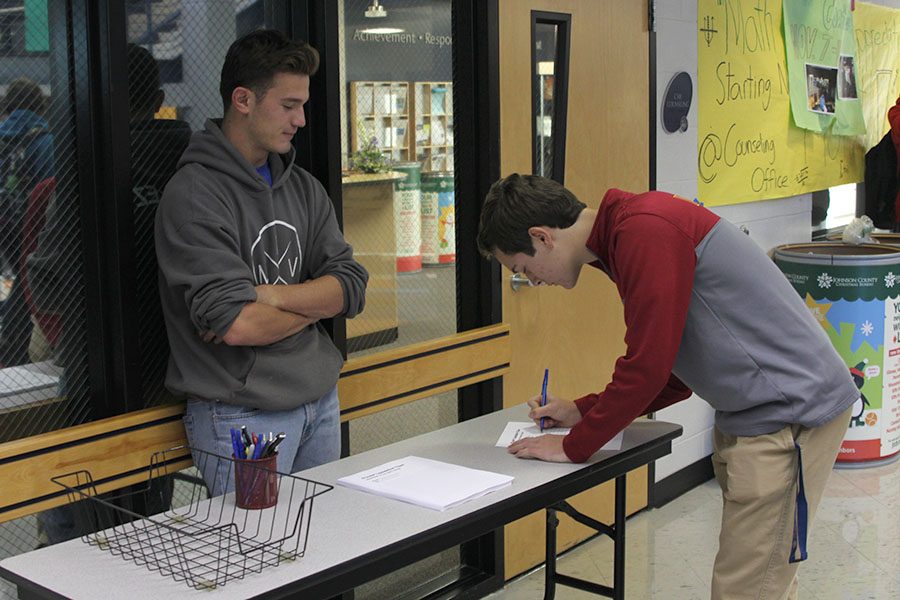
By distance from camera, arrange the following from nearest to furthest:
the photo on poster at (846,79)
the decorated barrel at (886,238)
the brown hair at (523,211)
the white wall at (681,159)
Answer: the brown hair at (523,211)
the white wall at (681,159)
the decorated barrel at (886,238)
the photo on poster at (846,79)

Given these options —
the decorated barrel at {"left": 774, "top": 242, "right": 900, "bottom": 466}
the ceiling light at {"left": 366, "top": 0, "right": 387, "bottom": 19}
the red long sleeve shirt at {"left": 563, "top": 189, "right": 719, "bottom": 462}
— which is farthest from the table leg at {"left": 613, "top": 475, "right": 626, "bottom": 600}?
the decorated barrel at {"left": 774, "top": 242, "right": 900, "bottom": 466}

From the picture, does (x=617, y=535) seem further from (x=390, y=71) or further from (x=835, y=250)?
(x=835, y=250)

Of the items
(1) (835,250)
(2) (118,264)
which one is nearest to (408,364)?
(2) (118,264)

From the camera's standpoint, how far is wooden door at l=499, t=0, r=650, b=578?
3656mm

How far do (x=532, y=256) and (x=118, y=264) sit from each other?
3.10 feet

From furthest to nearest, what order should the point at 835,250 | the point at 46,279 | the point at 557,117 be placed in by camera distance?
the point at 835,250, the point at 557,117, the point at 46,279

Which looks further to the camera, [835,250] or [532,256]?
[835,250]

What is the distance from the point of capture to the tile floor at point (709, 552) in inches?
146

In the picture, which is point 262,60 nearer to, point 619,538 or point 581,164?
point 619,538

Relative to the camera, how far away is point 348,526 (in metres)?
2.02

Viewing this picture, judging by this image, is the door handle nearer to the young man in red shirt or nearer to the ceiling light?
the ceiling light

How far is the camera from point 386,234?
11.1 ft

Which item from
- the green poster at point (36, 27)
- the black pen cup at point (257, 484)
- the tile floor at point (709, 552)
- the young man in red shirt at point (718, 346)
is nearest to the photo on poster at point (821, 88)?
the tile floor at point (709, 552)

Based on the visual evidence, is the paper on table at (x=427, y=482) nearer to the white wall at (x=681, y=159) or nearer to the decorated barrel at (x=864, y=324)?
the white wall at (x=681, y=159)
